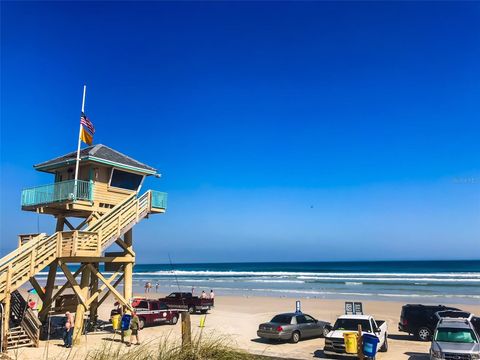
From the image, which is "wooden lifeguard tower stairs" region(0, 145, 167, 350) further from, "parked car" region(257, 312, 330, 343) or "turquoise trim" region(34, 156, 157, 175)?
"parked car" region(257, 312, 330, 343)

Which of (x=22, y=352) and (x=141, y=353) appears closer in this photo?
(x=141, y=353)

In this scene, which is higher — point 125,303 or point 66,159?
point 66,159

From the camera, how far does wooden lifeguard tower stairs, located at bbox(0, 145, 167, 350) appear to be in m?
Answer: 18.2

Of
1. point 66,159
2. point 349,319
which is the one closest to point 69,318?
point 66,159

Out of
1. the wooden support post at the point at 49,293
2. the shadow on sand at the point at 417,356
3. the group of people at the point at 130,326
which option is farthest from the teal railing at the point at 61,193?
the shadow on sand at the point at 417,356

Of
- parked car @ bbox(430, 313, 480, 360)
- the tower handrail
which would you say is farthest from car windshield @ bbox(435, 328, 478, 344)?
the tower handrail

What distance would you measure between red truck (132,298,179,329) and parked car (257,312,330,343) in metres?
7.51

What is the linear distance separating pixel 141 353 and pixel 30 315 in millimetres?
12578

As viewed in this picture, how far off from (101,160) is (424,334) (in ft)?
57.8

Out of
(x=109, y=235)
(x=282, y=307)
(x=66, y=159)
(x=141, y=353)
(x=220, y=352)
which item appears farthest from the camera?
(x=282, y=307)

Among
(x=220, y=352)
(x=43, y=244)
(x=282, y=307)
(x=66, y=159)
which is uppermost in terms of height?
(x=66, y=159)

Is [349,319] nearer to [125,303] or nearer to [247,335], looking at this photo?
[247,335]

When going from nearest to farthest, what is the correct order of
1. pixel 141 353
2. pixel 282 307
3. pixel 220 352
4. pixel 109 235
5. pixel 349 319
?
1. pixel 141 353
2. pixel 220 352
3. pixel 349 319
4. pixel 109 235
5. pixel 282 307

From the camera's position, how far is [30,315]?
61.1 feet
